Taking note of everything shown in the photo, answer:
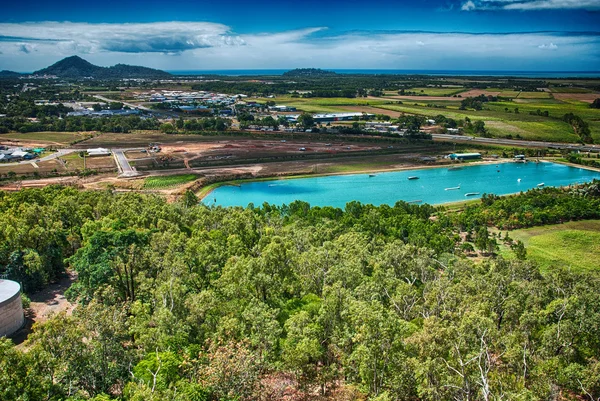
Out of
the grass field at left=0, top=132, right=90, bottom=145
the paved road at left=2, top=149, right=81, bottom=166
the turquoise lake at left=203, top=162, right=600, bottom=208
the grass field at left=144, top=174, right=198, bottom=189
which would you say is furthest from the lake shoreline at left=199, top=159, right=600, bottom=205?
the grass field at left=0, top=132, right=90, bottom=145

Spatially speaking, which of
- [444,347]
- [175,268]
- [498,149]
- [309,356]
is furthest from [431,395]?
[498,149]

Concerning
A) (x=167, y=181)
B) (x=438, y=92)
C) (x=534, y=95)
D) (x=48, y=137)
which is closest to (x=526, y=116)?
(x=534, y=95)

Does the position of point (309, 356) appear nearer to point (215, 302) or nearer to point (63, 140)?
point (215, 302)

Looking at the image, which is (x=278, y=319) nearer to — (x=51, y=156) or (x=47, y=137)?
(x=51, y=156)

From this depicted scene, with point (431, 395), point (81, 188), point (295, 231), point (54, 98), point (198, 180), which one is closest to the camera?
point (431, 395)

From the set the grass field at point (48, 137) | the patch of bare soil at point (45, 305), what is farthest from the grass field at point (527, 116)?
the patch of bare soil at point (45, 305)

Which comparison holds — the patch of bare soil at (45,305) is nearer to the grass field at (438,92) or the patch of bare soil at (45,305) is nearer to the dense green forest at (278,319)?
the dense green forest at (278,319)
